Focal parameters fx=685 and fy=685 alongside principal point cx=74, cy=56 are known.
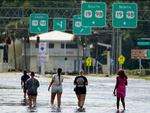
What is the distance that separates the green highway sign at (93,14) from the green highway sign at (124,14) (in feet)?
4.05

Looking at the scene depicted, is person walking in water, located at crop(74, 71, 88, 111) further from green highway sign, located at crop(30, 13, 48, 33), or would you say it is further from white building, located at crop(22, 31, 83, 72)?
white building, located at crop(22, 31, 83, 72)

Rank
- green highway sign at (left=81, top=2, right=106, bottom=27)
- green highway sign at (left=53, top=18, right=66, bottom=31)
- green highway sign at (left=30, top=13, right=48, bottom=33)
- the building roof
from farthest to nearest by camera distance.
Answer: the building roof → green highway sign at (left=53, top=18, right=66, bottom=31) → green highway sign at (left=30, top=13, right=48, bottom=33) → green highway sign at (left=81, top=2, right=106, bottom=27)

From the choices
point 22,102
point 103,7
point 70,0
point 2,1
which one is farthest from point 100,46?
point 22,102

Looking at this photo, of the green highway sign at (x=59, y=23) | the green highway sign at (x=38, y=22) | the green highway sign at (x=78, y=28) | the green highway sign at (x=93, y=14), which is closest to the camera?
the green highway sign at (x=93, y=14)

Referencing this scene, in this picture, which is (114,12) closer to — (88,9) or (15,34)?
(88,9)

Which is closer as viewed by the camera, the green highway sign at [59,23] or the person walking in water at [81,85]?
the person walking in water at [81,85]

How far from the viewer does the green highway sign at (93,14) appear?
67.3m

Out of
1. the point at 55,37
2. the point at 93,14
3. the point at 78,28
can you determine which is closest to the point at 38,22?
the point at 78,28

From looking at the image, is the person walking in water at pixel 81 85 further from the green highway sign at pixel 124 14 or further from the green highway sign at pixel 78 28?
the green highway sign at pixel 78 28

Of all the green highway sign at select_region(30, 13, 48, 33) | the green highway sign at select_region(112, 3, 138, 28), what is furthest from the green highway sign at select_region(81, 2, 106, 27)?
the green highway sign at select_region(30, 13, 48, 33)

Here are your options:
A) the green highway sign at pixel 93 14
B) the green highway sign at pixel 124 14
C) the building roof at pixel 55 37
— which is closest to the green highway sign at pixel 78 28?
the green highway sign at pixel 93 14

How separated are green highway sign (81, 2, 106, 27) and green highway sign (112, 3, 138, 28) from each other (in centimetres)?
124

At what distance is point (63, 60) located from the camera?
11281cm

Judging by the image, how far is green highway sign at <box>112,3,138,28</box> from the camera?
222 ft
